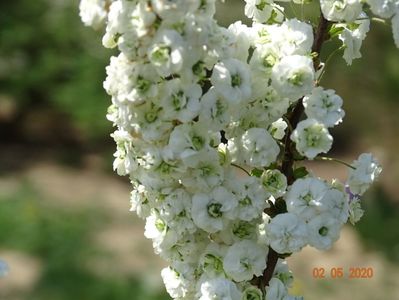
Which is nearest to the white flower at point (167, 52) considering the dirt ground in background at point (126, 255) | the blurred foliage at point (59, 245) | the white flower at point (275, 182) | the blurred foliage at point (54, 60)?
the white flower at point (275, 182)

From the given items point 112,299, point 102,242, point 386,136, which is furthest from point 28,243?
point 386,136

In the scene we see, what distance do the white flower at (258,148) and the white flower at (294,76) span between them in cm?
7

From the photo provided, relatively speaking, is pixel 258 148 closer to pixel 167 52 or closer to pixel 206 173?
pixel 206 173

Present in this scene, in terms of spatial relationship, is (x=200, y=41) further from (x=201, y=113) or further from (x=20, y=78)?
(x=20, y=78)

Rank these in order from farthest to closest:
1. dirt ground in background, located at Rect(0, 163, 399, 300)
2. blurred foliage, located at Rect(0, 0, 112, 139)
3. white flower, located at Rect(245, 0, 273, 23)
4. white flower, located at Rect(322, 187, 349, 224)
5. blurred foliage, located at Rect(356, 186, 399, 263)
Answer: blurred foliage, located at Rect(0, 0, 112, 139), blurred foliage, located at Rect(356, 186, 399, 263), dirt ground in background, located at Rect(0, 163, 399, 300), white flower, located at Rect(245, 0, 273, 23), white flower, located at Rect(322, 187, 349, 224)

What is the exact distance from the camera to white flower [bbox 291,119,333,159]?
1.12 meters

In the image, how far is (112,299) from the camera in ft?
13.3

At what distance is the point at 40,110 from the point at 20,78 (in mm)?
491

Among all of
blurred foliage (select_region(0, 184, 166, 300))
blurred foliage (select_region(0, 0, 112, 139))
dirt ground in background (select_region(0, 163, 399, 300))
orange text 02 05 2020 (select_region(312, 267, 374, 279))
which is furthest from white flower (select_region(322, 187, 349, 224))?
blurred foliage (select_region(0, 0, 112, 139))

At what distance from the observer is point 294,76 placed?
1.09 metres

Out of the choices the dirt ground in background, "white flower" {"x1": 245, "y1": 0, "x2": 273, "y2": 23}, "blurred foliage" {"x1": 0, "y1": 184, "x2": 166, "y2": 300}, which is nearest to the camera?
"white flower" {"x1": 245, "y1": 0, "x2": 273, "y2": 23}

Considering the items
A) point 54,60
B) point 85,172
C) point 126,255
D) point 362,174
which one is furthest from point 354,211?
point 54,60

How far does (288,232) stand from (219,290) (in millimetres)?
143

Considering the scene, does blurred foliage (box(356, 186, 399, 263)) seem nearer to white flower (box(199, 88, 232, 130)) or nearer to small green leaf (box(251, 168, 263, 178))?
small green leaf (box(251, 168, 263, 178))
